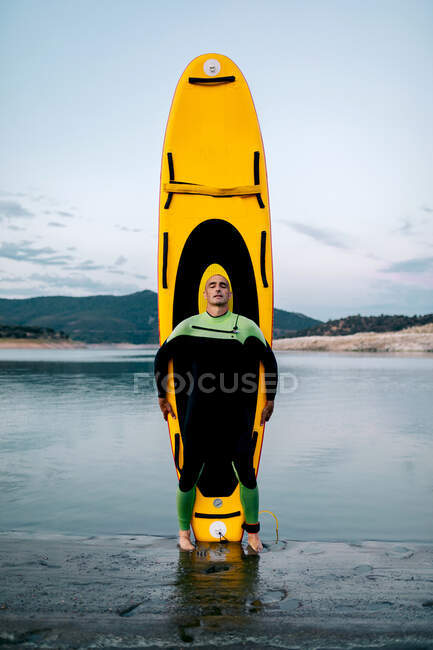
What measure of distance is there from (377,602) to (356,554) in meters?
0.83

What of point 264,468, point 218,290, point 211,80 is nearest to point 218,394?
point 218,290

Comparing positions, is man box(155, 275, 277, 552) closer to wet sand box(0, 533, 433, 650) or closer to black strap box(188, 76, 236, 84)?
wet sand box(0, 533, 433, 650)

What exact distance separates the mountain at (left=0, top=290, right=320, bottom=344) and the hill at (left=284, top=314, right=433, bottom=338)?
5322 centimetres

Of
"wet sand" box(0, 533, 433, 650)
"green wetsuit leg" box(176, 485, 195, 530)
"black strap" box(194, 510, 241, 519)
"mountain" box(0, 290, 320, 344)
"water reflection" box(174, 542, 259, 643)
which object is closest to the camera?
"wet sand" box(0, 533, 433, 650)

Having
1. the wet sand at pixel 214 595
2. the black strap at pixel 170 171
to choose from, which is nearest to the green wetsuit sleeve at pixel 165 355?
the wet sand at pixel 214 595

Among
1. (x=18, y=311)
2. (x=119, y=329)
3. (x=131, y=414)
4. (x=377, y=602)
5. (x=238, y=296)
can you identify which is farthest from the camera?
(x=18, y=311)

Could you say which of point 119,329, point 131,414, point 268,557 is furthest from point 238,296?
point 119,329

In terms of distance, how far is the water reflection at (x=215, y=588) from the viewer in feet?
8.15

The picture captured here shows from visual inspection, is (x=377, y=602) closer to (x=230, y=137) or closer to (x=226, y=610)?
(x=226, y=610)

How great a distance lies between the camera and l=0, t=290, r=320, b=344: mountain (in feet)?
485

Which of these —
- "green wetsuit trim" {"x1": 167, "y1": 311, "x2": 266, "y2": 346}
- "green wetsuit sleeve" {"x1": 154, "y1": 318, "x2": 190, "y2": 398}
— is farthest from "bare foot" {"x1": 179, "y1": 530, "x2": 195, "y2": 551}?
"green wetsuit trim" {"x1": 167, "y1": 311, "x2": 266, "y2": 346}

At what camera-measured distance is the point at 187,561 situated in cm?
335

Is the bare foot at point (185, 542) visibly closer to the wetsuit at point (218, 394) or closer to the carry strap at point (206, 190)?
the wetsuit at point (218, 394)

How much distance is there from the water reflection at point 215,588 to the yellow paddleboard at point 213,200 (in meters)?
0.99
